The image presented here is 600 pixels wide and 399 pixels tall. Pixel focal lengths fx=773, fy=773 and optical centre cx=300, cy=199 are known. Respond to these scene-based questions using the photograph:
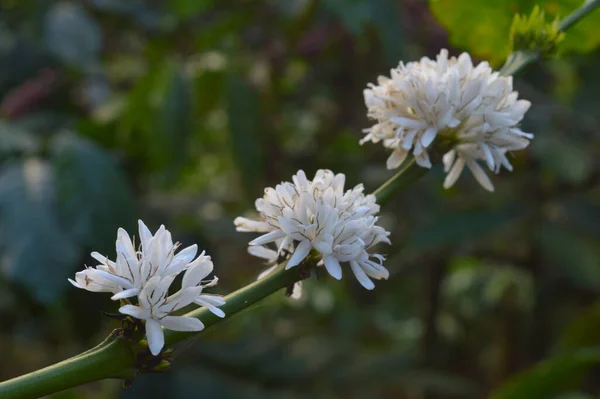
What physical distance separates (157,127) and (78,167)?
125mm

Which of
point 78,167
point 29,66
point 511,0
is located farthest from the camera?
point 29,66

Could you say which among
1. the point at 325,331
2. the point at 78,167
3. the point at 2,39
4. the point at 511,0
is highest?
the point at 2,39

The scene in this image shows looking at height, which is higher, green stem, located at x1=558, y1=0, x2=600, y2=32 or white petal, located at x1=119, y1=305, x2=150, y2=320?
green stem, located at x1=558, y1=0, x2=600, y2=32

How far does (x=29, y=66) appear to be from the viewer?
1.29 m

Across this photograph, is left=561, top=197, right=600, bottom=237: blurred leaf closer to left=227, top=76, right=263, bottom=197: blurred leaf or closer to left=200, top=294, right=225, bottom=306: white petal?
left=227, top=76, right=263, bottom=197: blurred leaf

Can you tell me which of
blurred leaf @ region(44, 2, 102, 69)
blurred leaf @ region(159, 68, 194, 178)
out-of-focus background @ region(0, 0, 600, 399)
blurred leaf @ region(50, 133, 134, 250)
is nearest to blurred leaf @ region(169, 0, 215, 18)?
out-of-focus background @ region(0, 0, 600, 399)

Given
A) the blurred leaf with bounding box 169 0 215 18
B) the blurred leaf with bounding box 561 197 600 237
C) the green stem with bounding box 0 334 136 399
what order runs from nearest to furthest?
1. the green stem with bounding box 0 334 136 399
2. the blurred leaf with bounding box 561 197 600 237
3. the blurred leaf with bounding box 169 0 215 18

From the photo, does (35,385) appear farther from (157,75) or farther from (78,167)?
(157,75)

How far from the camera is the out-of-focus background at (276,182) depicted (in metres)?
0.94

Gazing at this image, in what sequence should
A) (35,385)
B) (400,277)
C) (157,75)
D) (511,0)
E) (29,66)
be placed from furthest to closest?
(400,277), (29,66), (157,75), (511,0), (35,385)

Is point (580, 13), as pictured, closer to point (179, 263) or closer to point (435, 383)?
point (179, 263)

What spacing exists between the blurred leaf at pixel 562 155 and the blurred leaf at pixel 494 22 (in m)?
0.50

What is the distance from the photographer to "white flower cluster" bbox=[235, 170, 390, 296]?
293mm

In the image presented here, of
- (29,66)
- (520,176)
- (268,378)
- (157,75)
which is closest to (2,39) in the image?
(29,66)
